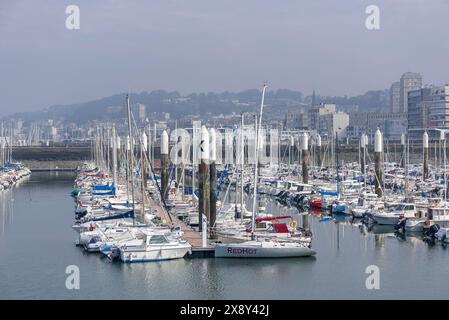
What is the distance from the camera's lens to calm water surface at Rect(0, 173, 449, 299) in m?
24.7

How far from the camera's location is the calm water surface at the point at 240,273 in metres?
24.7

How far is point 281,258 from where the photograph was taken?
94.4 ft

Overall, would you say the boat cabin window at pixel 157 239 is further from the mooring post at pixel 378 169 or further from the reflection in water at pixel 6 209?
the mooring post at pixel 378 169

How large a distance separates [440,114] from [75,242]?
96635mm

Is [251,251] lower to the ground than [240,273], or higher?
higher

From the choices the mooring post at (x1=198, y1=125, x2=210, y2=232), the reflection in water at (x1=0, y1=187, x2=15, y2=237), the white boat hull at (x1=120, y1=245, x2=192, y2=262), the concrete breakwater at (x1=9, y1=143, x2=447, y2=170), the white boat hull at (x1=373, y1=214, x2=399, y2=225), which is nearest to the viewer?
the white boat hull at (x1=120, y1=245, x2=192, y2=262)

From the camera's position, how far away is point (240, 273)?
88.7 ft

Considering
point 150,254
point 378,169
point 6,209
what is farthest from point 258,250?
point 6,209

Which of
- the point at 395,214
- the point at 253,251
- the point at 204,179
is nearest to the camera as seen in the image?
the point at 253,251

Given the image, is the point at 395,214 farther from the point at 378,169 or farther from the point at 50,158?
the point at 50,158

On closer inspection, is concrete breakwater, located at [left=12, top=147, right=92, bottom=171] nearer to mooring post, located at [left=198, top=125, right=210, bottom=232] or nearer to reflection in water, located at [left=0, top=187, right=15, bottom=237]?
reflection in water, located at [left=0, top=187, right=15, bottom=237]

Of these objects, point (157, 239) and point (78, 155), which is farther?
point (78, 155)

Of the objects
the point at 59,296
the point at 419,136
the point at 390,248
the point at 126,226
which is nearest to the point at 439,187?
the point at 390,248

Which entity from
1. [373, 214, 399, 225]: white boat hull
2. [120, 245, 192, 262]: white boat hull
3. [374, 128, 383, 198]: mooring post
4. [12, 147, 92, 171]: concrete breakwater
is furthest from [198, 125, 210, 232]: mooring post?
[12, 147, 92, 171]: concrete breakwater
